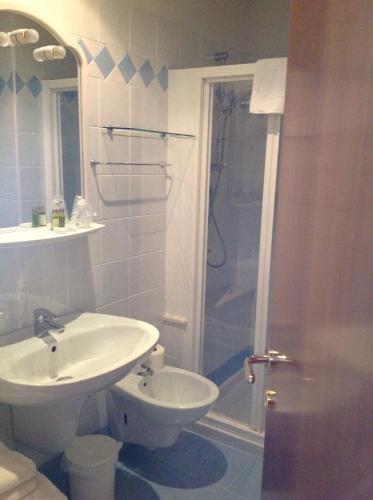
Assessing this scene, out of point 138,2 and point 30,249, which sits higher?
point 138,2

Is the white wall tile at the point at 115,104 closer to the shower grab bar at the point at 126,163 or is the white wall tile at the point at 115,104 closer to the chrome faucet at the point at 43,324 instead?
the shower grab bar at the point at 126,163

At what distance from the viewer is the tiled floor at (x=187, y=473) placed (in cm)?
205

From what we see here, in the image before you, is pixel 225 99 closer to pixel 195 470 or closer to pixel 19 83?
pixel 19 83

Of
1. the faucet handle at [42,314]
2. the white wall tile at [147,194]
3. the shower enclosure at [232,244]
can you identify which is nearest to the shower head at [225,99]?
the shower enclosure at [232,244]

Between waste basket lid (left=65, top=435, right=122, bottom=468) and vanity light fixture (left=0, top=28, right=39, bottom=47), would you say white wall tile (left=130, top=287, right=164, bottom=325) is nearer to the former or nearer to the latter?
waste basket lid (left=65, top=435, right=122, bottom=468)

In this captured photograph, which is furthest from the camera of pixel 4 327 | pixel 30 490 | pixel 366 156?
pixel 4 327

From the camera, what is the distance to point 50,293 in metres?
1.91

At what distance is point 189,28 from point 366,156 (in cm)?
220

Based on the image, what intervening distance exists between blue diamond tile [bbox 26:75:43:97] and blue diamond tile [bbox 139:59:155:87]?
2.04ft

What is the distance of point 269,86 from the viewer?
6.75 ft

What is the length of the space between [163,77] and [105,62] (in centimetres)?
44

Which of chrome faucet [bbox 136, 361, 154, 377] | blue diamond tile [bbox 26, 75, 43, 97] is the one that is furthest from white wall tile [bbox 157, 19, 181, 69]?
chrome faucet [bbox 136, 361, 154, 377]

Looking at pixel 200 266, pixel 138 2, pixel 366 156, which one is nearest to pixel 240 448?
pixel 200 266

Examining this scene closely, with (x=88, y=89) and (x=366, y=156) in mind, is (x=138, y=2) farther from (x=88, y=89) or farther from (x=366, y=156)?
(x=366, y=156)
